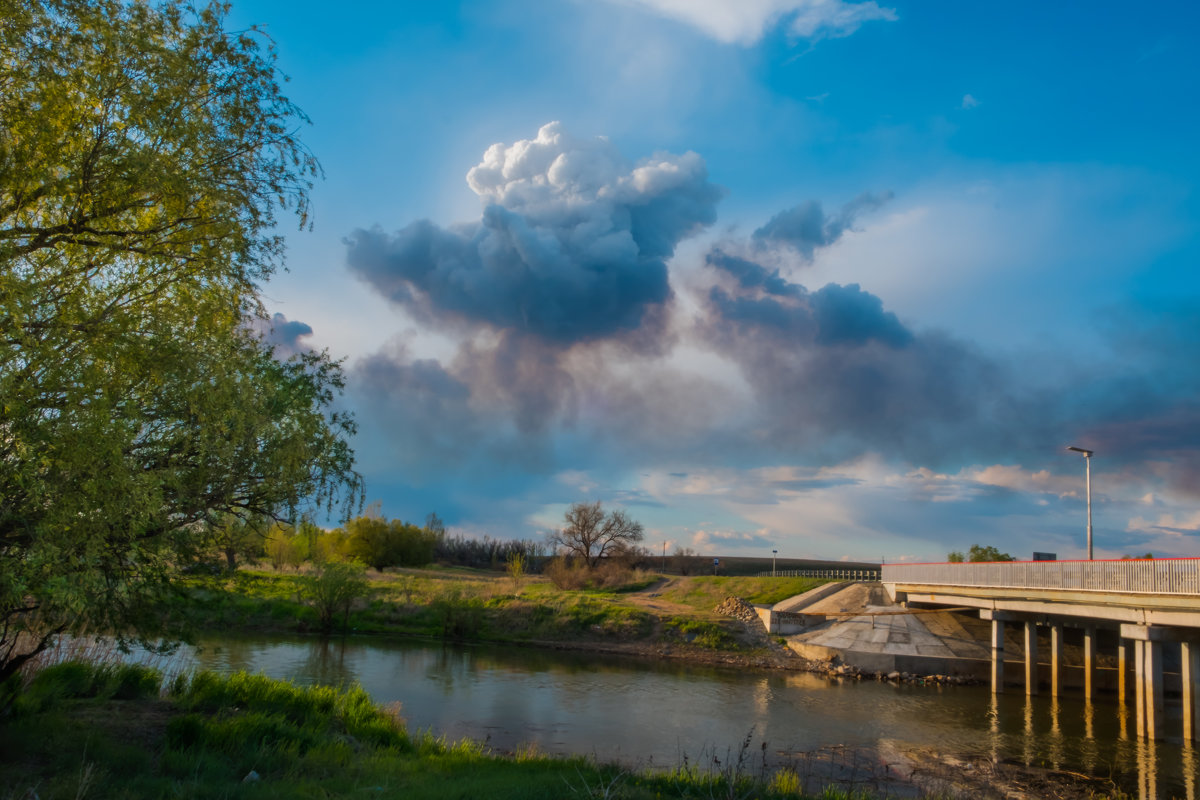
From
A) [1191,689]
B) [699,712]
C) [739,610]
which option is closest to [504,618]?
[739,610]

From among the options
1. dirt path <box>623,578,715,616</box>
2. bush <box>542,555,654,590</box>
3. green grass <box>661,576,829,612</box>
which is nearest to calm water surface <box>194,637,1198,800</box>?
dirt path <box>623,578,715,616</box>

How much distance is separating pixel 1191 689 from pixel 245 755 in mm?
33726

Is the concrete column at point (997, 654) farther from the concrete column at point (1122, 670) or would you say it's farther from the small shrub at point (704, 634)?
the small shrub at point (704, 634)

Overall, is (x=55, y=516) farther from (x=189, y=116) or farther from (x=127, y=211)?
(x=189, y=116)

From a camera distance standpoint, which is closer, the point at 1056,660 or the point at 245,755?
the point at 245,755

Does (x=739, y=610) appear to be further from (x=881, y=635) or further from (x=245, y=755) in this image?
(x=245, y=755)

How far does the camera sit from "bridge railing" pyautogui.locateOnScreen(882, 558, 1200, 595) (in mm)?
27433

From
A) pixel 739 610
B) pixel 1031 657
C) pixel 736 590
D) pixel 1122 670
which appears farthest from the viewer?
pixel 736 590

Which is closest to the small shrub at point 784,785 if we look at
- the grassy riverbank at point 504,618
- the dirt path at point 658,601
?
the grassy riverbank at point 504,618

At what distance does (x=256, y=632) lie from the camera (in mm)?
47531

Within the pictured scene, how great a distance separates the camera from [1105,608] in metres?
A: 32.1

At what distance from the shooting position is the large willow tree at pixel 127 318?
9.87 m

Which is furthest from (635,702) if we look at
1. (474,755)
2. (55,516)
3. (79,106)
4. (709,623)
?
(79,106)

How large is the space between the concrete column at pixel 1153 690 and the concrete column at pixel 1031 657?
36.9 feet
